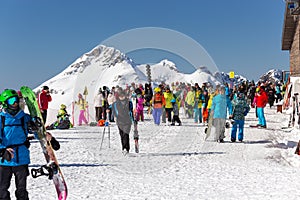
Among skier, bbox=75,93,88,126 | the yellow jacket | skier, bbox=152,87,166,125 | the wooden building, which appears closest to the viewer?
skier, bbox=152,87,166,125

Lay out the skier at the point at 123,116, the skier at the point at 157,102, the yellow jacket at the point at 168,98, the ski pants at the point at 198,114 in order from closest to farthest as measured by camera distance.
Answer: the skier at the point at 123,116, the skier at the point at 157,102, the yellow jacket at the point at 168,98, the ski pants at the point at 198,114

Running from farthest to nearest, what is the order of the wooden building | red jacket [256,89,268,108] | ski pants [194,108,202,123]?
the wooden building < ski pants [194,108,202,123] < red jacket [256,89,268,108]

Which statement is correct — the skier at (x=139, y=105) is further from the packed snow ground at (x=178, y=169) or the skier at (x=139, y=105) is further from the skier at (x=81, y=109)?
the packed snow ground at (x=178, y=169)

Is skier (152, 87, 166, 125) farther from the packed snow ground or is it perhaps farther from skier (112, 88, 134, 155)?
skier (112, 88, 134, 155)

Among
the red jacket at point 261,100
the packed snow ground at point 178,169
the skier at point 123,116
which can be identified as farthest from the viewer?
the red jacket at point 261,100

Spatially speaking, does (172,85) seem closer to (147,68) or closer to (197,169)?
(147,68)

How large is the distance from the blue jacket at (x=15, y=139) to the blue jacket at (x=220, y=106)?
7805 millimetres

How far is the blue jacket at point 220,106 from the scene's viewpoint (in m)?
11.8

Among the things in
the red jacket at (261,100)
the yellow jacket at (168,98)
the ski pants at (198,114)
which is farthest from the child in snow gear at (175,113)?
the red jacket at (261,100)

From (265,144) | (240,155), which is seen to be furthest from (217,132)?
(240,155)

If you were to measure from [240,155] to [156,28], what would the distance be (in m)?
3.99

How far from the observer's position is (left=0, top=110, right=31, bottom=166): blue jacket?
4.95m

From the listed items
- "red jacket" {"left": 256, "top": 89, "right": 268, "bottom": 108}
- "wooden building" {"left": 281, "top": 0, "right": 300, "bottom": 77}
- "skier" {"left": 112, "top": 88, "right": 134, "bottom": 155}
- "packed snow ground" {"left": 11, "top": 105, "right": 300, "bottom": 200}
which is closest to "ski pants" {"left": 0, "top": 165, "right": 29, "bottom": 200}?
"packed snow ground" {"left": 11, "top": 105, "right": 300, "bottom": 200}

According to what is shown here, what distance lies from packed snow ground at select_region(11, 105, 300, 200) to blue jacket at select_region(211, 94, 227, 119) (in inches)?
36.1
